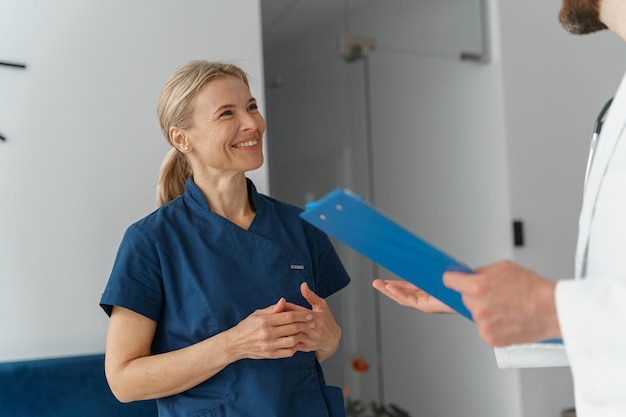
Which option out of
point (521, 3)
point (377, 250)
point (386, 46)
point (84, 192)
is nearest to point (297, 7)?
point (386, 46)

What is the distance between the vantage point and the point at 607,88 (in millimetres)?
3631

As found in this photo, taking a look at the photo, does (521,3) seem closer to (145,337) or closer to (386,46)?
(386,46)

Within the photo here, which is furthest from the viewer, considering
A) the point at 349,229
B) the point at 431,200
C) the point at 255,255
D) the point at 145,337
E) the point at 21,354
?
the point at 431,200

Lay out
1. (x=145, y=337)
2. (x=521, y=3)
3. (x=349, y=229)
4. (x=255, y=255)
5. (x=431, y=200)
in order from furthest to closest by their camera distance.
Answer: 1. (x=431, y=200)
2. (x=521, y=3)
3. (x=255, y=255)
4. (x=145, y=337)
5. (x=349, y=229)

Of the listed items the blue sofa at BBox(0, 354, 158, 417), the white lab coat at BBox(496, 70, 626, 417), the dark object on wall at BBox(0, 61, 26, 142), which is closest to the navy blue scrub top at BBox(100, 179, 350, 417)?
the blue sofa at BBox(0, 354, 158, 417)

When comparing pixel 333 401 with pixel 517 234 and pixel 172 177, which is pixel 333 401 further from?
pixel 517 234

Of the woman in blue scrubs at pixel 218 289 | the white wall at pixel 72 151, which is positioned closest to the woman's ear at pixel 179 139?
the woman in blue scrubs at pixel 218 289

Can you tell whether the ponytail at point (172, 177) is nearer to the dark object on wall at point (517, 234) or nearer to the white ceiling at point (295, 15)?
the white ceiling at point (295, 15)

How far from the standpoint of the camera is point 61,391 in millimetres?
2080

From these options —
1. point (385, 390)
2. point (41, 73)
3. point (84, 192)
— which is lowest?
point (385, 390)

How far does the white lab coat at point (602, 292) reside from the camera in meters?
1.00

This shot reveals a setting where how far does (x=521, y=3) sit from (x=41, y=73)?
209 centimetres

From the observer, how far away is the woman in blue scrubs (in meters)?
1.63

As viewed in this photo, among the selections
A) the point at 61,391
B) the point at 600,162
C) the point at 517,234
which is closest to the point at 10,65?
the point at 61,391
